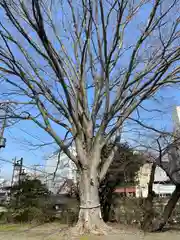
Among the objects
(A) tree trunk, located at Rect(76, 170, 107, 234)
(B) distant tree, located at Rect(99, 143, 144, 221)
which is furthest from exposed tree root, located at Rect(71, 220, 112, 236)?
(B) distant tree, located at Rect(99, 143, 144, 221)

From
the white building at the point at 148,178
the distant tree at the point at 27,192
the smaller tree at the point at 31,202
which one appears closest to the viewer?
the smaller tree at the point at 31,202

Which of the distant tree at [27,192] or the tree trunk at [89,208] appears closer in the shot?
the tree trunk at [89,208]

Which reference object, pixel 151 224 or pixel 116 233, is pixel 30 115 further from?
pixel 151 224

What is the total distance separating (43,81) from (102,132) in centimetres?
294

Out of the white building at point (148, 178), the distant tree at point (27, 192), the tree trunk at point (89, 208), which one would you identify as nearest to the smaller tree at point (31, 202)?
the distant tree at point (27, 192)

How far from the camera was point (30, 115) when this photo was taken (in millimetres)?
7422

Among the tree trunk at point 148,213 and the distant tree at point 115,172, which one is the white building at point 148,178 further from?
the tree trunk at point 148,213

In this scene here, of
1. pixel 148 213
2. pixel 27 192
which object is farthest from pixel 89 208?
pixel 27 192

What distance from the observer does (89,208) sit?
6027 millimetres

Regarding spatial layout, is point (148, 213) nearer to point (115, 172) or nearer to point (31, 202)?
point (115, 172)

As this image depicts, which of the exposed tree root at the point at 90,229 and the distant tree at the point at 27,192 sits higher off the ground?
the distant tree at the point at 27,192

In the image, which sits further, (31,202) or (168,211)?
(31,202)

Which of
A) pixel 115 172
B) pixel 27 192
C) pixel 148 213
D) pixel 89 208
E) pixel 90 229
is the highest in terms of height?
pixel 115 172

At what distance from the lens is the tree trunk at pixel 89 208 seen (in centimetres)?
579
